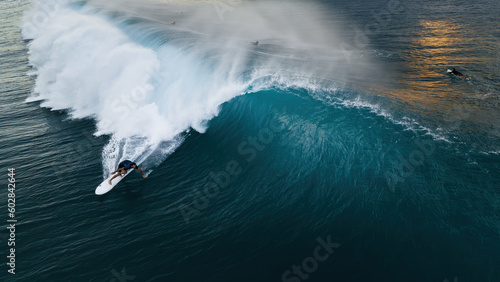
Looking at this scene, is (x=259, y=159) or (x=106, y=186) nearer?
(x=106, y=186)

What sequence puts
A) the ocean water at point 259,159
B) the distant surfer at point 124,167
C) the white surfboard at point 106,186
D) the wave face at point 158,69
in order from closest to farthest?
the ocean water at point 259,159
the white surfboard at point 106,186
the distant surfer at point 124,167
the wave face at point 158,69

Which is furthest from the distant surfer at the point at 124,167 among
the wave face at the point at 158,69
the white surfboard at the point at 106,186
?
the wave face at the point at 158,69

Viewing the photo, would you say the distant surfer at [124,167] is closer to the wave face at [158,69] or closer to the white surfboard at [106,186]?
the white surfboard at [106,186]

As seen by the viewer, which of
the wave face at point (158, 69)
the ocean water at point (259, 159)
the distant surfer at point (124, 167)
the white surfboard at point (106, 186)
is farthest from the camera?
the wave face at point (158, 69)

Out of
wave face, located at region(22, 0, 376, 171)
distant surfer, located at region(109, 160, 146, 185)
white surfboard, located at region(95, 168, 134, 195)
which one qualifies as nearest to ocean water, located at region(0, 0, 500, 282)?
wave face, located at region(22, 0, 376, 171)

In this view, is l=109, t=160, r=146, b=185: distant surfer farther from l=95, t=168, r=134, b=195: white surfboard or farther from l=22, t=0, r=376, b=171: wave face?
l=22, t=0, r=376, b=171: wave face

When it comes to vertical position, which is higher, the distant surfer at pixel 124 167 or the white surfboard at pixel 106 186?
the distant surfer at pixel 124 167

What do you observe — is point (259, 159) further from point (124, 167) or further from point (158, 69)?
point (158, 69)

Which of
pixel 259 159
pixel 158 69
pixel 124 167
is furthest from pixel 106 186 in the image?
pixel 158 69
